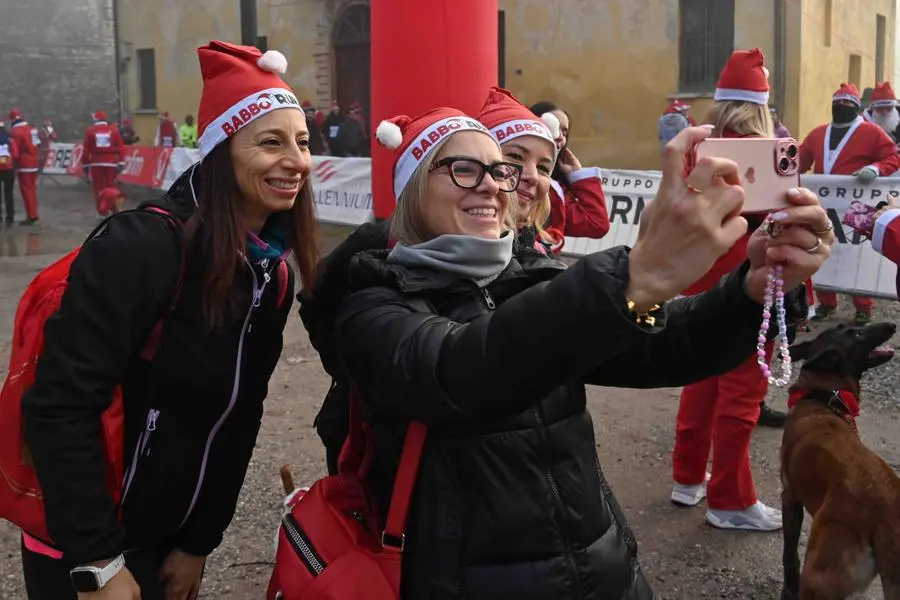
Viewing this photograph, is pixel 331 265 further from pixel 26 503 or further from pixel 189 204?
pixel 26 503

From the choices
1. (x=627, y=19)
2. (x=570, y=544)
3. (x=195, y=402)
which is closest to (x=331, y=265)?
(x=195, y=402)

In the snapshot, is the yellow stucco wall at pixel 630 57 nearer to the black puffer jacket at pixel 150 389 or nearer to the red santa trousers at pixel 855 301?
the red santa trousers at pixel 855 301

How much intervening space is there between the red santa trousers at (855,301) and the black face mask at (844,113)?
71.0 inches

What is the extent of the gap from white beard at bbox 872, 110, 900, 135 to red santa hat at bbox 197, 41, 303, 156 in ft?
34.0

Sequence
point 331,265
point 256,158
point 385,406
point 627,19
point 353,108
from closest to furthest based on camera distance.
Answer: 1. point 385,406
2. point 331,265
3. point 256,158
4. point 627,19
5. point 353,108

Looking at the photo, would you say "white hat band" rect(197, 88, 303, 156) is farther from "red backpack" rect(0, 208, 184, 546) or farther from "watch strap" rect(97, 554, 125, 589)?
"watch strap" rect(97, 554, 125, 589)

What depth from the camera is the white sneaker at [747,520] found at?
171 inches

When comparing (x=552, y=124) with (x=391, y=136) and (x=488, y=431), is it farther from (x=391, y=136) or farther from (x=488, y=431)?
(x=488, y=431)

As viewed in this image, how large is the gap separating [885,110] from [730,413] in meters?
8.40

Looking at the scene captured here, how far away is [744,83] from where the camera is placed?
3.91 metres

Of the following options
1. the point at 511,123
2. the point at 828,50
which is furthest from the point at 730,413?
the point at 828,50

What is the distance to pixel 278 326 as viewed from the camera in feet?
7.91

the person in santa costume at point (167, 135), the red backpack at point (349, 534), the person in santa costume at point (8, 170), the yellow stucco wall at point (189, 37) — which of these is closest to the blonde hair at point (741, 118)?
the red backpack at point (349, 534)

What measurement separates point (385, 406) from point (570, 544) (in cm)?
46
